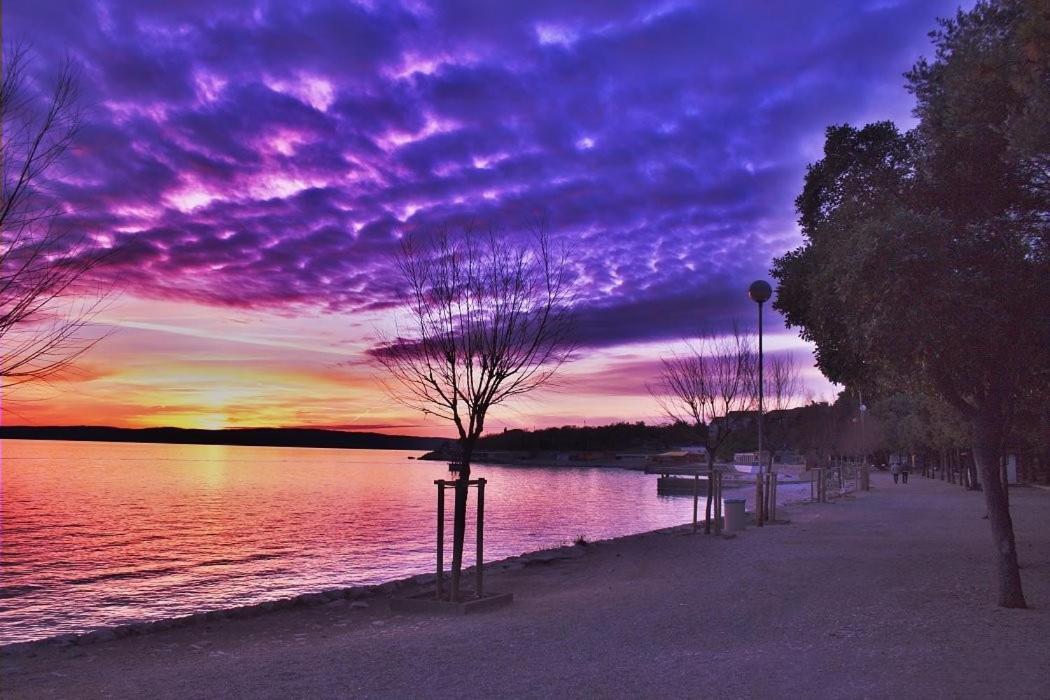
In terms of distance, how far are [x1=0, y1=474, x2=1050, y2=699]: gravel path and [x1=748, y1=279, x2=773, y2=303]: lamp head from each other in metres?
9.67

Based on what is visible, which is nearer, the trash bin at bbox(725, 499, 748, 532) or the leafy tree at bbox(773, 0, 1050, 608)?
the leafy tree at bbox(773, 0, 1050, 608)

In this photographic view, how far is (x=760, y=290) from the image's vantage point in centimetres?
2434

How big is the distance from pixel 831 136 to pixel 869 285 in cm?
866

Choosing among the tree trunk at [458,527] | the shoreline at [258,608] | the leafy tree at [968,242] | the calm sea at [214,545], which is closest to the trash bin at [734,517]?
the shoreline at [258,608]

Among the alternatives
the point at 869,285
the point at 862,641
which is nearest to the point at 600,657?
the point at 862,641

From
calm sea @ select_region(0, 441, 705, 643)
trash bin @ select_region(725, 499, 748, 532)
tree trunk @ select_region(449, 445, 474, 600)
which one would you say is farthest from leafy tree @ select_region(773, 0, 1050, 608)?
calm sea @ select_region(0, 441, 705, 643)

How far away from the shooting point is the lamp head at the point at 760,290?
24312mm

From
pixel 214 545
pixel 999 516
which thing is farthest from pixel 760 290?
pixel 214 545

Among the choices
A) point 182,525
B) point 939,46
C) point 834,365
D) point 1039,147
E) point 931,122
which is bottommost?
point 182,525

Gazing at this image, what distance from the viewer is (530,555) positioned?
2092 centimetres

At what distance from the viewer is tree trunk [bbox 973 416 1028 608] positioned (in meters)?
11.0

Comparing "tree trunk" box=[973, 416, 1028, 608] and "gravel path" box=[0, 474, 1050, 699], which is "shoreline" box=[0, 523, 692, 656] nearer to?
"gravel path" box=[0, 474, 1050, 699]

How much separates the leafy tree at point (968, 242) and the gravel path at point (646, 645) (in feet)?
8.01

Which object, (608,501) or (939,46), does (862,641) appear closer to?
(939,46)
